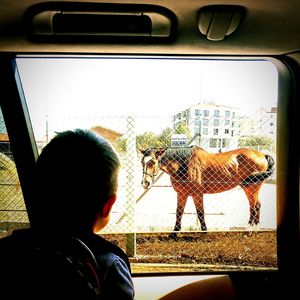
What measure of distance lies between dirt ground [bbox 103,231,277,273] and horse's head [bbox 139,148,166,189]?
80 centimetres

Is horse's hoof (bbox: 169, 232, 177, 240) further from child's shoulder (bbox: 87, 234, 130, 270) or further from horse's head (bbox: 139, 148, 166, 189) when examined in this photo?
child's shoulder (bbox: 87, 234, 130, 270)

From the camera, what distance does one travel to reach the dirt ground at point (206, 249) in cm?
458

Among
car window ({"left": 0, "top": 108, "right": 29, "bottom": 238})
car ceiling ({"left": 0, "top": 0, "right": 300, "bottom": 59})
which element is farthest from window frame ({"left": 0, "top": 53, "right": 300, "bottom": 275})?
car window ({"left": 0, "top": 108, "right": 29, "bottom": 238})

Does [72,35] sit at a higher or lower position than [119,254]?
higher

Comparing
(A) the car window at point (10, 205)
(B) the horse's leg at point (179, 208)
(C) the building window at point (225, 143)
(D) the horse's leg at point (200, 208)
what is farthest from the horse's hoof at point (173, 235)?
(A) the car window at point (10, 205)

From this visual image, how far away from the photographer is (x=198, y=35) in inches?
70.7

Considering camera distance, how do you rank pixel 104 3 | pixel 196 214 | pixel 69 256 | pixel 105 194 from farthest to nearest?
pixel 196 214
pixel 104 3
pixel 105 194
pixel 69 256

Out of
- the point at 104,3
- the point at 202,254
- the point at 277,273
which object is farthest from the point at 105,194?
the point at 202,254

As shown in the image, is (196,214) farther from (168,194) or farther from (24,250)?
(24,250)

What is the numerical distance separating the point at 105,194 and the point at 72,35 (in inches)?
39.4

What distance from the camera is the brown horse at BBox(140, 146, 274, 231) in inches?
213

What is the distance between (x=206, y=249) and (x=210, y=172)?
4.06 ft

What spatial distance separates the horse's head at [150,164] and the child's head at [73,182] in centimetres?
392

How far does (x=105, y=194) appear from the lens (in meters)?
1.08
